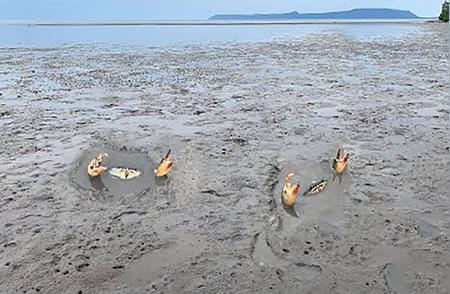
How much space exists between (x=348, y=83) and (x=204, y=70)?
9278mm

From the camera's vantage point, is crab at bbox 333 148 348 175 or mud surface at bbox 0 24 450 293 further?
crab at bbox 333 148 348 175

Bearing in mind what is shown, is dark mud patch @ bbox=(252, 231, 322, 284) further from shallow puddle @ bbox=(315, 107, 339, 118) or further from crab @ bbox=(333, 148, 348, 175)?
shallow puddle @ bbox=(315, 107, 339, 118)

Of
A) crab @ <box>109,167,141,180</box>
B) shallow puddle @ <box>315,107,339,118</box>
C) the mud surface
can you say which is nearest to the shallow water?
the mud surface

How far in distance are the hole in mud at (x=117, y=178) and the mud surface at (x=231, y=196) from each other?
0.43 ft

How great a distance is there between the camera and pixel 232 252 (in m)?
7.08

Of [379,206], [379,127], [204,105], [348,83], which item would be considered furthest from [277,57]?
[379,206]

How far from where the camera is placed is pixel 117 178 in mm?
9984

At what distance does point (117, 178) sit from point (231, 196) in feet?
8.40

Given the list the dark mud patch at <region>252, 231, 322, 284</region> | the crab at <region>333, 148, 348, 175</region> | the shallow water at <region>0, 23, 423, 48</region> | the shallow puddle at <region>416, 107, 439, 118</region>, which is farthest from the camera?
the shallow water at <region>0, 23, 423, 48</region>

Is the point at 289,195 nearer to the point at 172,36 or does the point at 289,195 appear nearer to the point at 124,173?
the point at 124,173

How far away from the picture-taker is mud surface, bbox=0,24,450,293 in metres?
6.51

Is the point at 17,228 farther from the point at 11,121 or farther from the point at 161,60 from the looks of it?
the point at 161,60

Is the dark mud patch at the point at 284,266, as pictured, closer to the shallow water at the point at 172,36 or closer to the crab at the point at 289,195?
the crab at the point at 289,195

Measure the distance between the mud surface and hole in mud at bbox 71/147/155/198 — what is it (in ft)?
0.43
